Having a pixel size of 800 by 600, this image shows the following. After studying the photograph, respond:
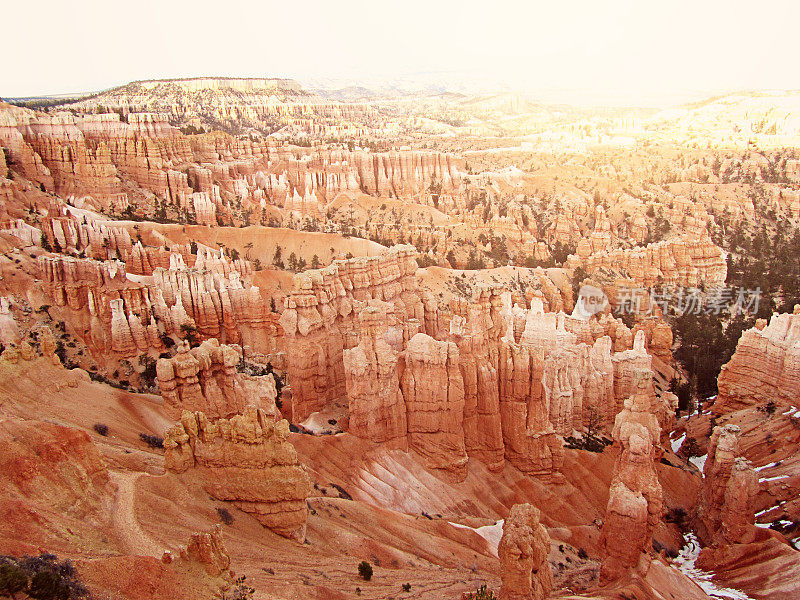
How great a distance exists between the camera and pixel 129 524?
38.9ft

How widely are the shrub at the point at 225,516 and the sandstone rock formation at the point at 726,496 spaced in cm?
1859

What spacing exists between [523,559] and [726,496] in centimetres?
1337

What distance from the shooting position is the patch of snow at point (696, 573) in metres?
20.4

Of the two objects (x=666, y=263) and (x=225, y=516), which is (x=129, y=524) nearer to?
(x=225, y=516)

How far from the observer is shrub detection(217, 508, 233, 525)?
46.9 ft

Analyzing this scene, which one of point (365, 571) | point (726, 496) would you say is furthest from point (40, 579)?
point (726, 496)

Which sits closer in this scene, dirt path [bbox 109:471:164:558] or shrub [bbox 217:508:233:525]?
dirt path [bbox 109:471:164:558]

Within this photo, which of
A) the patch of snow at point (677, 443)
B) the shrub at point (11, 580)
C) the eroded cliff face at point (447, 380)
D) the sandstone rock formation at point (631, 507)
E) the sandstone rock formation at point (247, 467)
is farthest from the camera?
the patch of snow at point (677, 443)

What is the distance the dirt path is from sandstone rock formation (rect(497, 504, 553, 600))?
7661 millimetres

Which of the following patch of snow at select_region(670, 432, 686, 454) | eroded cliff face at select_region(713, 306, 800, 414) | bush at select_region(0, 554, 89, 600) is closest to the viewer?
bush at select_region(0, 554, 89, 600)

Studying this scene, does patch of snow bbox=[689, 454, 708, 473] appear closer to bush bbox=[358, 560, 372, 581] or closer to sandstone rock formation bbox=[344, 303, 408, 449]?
sandstone rock formation bbox=[344, 303, 408, 449]

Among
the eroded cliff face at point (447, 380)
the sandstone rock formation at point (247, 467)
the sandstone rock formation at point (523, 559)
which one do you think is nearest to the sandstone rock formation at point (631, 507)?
the eroded cliff face at point (447, 380)

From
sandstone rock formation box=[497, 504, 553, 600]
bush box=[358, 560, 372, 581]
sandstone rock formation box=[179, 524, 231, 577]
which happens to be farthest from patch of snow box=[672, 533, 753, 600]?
sandstone rock formation box=[179, 524, 231, 577]

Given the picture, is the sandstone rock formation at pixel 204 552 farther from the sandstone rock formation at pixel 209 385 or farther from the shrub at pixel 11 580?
the sandstone rock formation at pixel 209 385
